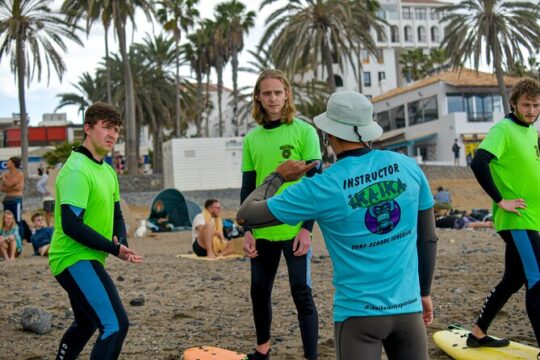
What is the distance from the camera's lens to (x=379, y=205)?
9.71 ft

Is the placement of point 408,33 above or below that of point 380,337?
above

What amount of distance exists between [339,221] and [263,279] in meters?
1.82

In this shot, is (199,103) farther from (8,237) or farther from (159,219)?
(8,237)

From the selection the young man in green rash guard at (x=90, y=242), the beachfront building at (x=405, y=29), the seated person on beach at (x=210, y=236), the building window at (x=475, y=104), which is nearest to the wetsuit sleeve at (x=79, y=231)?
the young man in green rash guard at (x=90, y=242)

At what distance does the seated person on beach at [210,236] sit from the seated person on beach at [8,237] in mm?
3877

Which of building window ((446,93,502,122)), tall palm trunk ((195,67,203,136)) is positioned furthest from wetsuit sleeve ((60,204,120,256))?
building window ((446,93,502,122))

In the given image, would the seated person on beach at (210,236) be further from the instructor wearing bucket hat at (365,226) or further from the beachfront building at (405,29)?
the beachfront building at (405,29)

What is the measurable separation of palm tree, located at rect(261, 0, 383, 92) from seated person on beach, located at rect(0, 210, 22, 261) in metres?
23.1

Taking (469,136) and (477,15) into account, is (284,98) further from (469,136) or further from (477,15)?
(469,136)

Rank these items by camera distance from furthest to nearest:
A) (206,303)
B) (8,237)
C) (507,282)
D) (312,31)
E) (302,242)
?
(312,31) < (8,237) < (206,303) < (507,282) < (302,242)

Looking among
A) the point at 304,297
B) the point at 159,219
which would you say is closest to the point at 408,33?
the point at 159,219

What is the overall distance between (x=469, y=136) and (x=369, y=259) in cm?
5411

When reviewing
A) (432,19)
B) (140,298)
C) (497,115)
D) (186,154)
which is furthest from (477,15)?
(432,19)

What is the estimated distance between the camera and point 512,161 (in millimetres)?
4699
